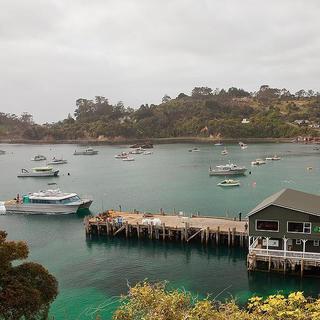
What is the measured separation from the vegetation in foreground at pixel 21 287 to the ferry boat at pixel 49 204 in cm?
5391

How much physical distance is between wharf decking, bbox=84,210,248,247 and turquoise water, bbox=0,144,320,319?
134 centimetres

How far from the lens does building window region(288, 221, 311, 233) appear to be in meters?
44.2

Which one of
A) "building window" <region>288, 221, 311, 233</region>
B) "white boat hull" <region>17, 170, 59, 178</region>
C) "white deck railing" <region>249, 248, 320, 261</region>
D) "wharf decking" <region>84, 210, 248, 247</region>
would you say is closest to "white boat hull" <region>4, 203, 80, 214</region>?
"wharf decking" <region>84, 210, 248, 247</region>

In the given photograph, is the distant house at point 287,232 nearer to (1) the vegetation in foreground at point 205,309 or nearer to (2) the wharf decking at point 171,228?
(2) the wharf decking at point 171,228

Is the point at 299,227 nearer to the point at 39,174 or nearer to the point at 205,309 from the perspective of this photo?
the point at 205,309

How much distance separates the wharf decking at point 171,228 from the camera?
55.0 m

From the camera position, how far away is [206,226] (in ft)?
190

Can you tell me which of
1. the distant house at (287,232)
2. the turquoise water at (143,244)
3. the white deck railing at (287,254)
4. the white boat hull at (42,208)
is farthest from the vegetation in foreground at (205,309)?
the white boat hull at (42,208)

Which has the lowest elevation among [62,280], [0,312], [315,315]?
[62,280]

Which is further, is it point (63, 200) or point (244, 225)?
point (63, 200)

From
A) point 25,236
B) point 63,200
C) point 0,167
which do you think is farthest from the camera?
point 0,167

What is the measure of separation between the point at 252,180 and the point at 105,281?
74683mm

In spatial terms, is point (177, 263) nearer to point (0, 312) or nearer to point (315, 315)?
point (0, 312)

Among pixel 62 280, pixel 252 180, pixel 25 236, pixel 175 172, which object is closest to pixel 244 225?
pixel 62 280
